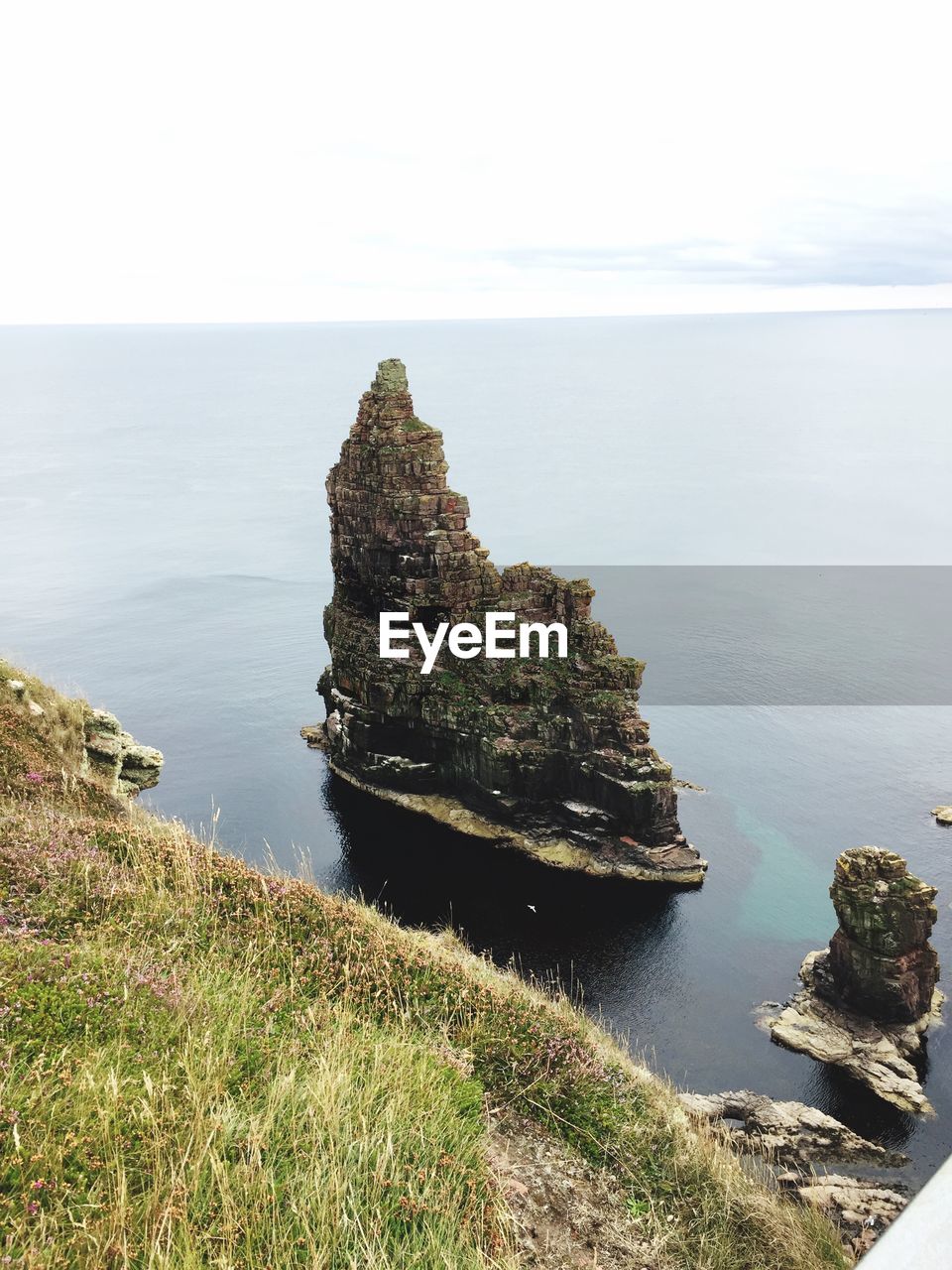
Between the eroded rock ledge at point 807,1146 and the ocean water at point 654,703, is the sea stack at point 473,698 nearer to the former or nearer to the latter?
the ocean water at point 654,703

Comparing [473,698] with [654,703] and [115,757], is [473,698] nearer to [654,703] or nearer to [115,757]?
[115,757]

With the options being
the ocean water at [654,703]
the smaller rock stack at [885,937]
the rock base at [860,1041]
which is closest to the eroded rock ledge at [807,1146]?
the ocean water at [654,703]

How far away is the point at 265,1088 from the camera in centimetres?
1241

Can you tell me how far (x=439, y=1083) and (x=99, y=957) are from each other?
5.35 meters

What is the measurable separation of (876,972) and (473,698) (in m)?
30.4

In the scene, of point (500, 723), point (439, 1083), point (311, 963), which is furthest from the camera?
point (500, 723)

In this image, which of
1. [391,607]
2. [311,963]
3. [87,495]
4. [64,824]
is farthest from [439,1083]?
[87,495]

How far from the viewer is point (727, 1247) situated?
51.6 ft

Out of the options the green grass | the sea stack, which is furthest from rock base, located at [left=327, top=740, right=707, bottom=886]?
the green grass

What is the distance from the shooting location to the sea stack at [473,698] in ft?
206

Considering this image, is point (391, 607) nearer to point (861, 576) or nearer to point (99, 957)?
point (99, 957)

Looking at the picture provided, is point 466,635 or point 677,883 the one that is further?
point 466,635

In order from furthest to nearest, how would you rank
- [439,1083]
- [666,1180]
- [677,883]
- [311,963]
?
1. [677,883]
2. [311,963]
3. [666,1180]
4. [439,1083]

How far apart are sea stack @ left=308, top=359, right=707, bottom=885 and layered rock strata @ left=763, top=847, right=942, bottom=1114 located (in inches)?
569
